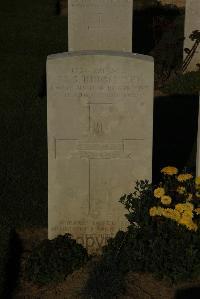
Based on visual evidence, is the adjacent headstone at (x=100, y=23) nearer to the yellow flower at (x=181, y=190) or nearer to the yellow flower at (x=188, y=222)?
the yellow flower at (x=181, y=190)

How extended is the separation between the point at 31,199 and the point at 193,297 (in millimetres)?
2243

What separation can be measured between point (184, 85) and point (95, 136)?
5711mm

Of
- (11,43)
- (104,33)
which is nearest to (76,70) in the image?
(104,33)

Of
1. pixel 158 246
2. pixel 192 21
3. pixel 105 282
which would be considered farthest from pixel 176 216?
pixel 192 21

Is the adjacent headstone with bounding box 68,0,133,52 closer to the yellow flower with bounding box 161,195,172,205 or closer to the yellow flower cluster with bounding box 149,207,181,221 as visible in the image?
the yellow flower with bounding box 161,195,172,205

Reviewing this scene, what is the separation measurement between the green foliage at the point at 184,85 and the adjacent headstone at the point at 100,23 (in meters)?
1.03

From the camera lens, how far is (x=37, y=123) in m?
9.20

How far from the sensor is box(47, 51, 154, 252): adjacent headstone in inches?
214

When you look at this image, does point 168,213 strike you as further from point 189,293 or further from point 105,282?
point 105,282

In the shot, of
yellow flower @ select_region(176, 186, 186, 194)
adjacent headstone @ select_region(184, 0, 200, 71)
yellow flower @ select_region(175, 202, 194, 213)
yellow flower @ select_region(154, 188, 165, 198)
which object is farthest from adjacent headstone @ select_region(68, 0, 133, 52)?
yellow flower @ select_region(175, 202, 194, 213)

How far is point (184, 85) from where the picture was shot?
11000mm

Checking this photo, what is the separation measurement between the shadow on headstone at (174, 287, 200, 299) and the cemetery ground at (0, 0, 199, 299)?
0.08 metres

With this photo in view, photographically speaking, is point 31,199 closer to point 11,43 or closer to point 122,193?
point 122,193

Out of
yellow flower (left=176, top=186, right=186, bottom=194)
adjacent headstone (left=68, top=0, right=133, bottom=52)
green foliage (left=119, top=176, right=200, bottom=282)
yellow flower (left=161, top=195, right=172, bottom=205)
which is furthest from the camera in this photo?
adjacent headstone (left=68, top=0, right=133, bottom=52)
